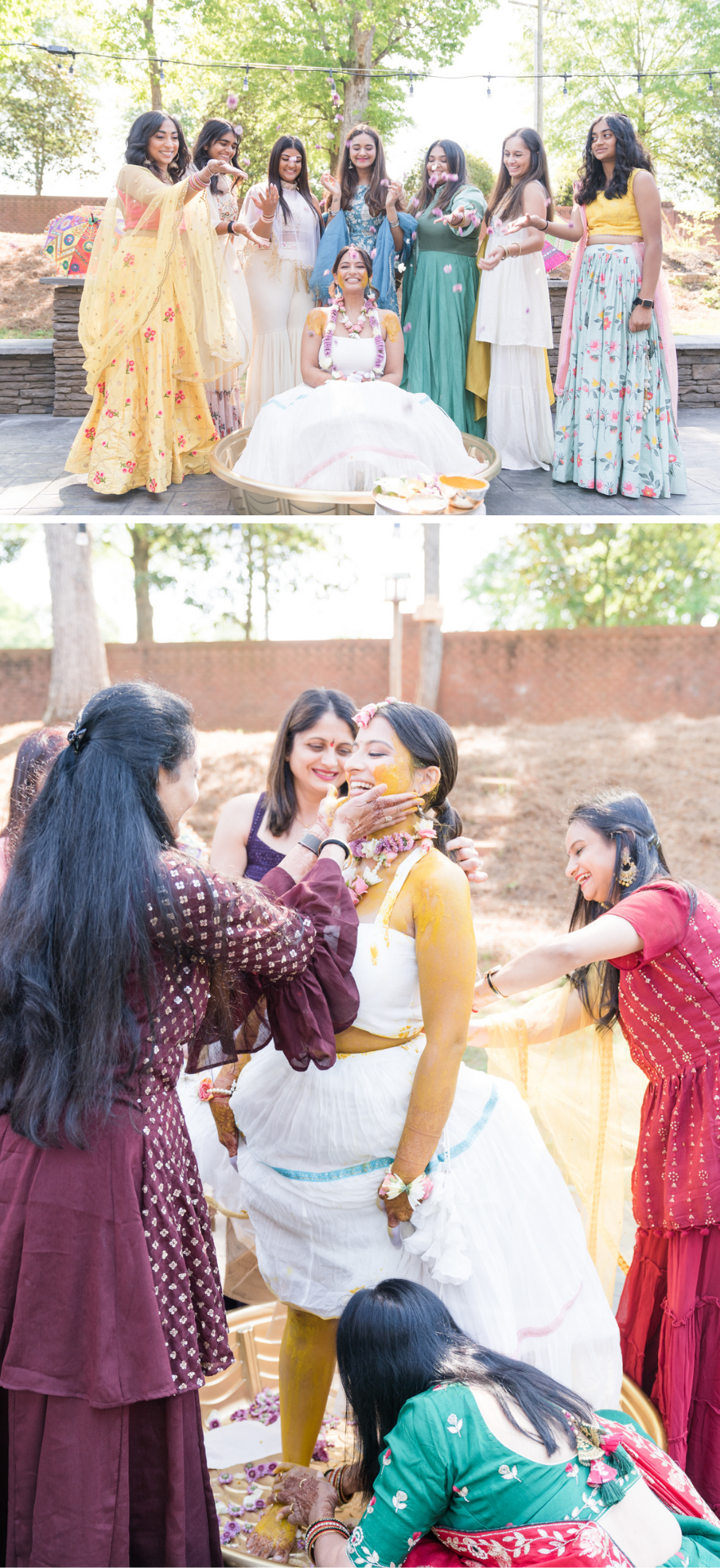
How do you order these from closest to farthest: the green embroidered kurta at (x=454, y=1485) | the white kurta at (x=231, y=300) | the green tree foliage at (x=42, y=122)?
the green embroidered kurta at (x=454, y=1485)
the white kurta at (x=231, y=300)
the green tree foliage at (x=42, y=122)

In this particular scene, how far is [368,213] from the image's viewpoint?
485 centimetres

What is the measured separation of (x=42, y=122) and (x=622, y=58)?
5.39 meters

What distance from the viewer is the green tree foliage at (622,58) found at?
19.9 feet

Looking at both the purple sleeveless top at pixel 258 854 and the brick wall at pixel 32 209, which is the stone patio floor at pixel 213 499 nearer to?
the purple sleeveless top at pixel 258 854

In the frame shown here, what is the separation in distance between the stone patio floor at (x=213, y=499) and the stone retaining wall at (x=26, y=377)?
1874 millimetres

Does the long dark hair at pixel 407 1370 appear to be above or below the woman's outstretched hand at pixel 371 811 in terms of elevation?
below

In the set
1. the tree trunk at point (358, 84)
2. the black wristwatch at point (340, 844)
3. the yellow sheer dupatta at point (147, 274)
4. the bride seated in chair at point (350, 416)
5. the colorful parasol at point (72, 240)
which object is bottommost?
the black wristwatch at point (340, 844)

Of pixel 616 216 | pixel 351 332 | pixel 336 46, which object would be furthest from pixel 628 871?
pixel 336 46

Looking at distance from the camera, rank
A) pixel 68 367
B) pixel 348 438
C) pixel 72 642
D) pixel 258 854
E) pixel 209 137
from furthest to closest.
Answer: pixel 72 642
pixel 68 367
pixel 209 137
pixel 348 438
pixel 258 854

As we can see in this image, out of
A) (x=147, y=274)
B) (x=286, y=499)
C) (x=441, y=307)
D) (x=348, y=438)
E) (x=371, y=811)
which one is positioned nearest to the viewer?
(x=371, y=811)

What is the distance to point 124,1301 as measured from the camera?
5.02 feet

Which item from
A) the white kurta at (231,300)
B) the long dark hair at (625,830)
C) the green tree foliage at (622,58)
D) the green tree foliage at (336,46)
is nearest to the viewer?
the long dark hair at (625,830)

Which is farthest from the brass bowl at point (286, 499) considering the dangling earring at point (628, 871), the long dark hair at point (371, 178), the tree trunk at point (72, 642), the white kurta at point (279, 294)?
the tree trunk at point (72, 642)

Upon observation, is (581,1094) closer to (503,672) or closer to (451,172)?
(451,172)
